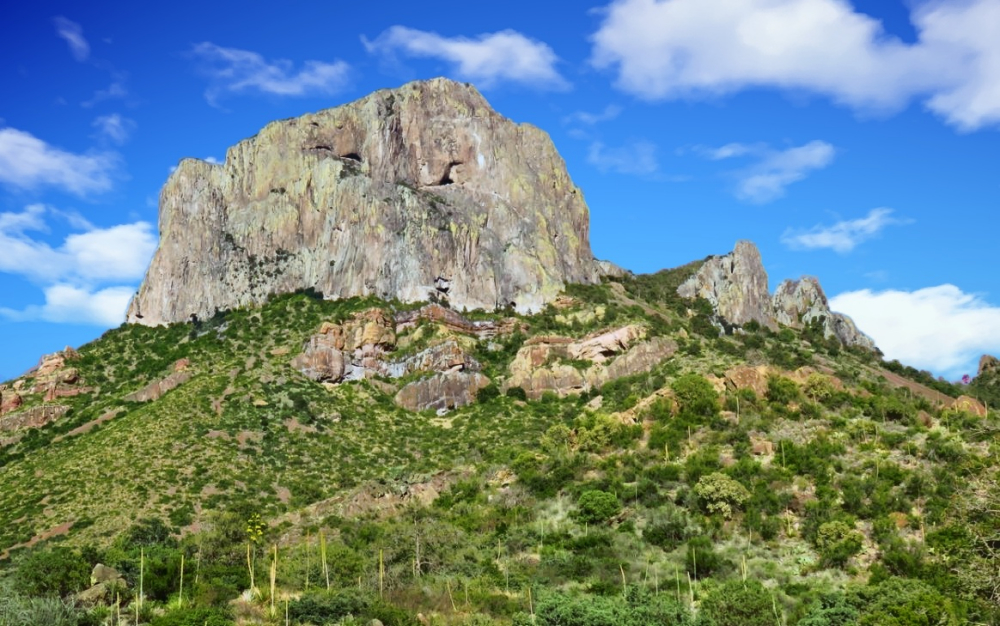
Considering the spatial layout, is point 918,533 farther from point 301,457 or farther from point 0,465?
point 0,465

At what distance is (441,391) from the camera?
102188mm

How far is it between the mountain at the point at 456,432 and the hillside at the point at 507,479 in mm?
287

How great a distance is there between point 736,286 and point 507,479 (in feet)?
334

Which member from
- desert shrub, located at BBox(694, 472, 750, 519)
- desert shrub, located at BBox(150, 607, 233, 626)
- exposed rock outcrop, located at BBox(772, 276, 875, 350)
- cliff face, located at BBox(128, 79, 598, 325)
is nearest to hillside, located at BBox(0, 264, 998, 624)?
desert shrub, located at BBox(694, 472, 750, 519)

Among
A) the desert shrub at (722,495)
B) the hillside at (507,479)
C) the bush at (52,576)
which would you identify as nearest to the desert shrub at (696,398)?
the hillside at (507,479)

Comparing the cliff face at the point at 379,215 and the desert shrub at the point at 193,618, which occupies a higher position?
the cliff face at the point at 379,215

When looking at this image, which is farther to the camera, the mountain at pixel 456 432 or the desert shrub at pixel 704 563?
the desert shrub at pixel 704 563

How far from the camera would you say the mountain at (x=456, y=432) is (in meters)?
44.3

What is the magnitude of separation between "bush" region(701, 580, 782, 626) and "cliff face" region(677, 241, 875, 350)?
114m

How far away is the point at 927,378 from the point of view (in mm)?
144875

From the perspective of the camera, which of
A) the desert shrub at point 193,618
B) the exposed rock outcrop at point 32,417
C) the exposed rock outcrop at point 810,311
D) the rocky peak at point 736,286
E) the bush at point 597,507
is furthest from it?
the exposed rock outcrop at point 810,311

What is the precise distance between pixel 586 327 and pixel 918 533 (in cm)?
7070

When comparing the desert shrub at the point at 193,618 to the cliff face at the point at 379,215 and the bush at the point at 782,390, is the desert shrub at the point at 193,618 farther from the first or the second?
the cliff face at the point at 379,215

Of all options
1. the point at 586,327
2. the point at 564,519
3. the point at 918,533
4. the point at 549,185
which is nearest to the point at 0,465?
the point at 564,519
